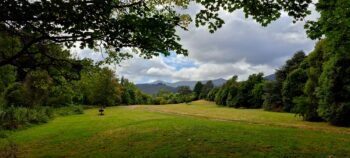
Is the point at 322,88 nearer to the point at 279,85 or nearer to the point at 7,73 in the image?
the point at 7,73

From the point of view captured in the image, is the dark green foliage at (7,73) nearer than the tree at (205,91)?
Yes

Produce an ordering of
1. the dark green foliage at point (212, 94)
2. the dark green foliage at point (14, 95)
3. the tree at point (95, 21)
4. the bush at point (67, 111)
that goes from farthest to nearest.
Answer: the dark green foliage at point (212, 94) < the bush at point (67, 111) < the dark green foliage at point (14, 95) < the tree at point (95, 21)

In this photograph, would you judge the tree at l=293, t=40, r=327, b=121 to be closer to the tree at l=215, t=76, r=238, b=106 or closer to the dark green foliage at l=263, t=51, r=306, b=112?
the dark green foliage at l=263, t=51, r=306, b=112

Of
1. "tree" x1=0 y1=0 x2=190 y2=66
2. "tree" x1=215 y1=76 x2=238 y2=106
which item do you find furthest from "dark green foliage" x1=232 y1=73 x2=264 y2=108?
"tree" x1=0 y1=0 x2=190 y2=66

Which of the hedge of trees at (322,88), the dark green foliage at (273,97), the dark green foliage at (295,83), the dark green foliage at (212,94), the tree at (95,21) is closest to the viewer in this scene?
the tree at (95,21)

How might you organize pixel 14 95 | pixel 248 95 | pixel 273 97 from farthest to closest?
pixel 248 95 < pixel 273 97 < pixel 14 95

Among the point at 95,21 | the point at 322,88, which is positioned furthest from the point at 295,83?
the point at 95,21

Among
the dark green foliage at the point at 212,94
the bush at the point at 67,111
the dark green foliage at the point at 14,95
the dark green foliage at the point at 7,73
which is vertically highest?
the dark green foliage at the point at 212,94

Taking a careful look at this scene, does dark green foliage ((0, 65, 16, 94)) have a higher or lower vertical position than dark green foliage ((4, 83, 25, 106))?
higher

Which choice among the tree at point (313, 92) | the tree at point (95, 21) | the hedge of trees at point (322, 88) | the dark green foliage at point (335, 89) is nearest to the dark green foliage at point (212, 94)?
the hedge of trees at point (322, 88)

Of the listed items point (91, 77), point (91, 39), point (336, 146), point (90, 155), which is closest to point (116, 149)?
point (90, 155)

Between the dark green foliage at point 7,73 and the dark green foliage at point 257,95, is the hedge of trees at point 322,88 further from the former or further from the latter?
the dark green foliage at point 7,73

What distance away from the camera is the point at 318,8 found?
13570mm

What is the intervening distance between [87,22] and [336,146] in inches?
505
